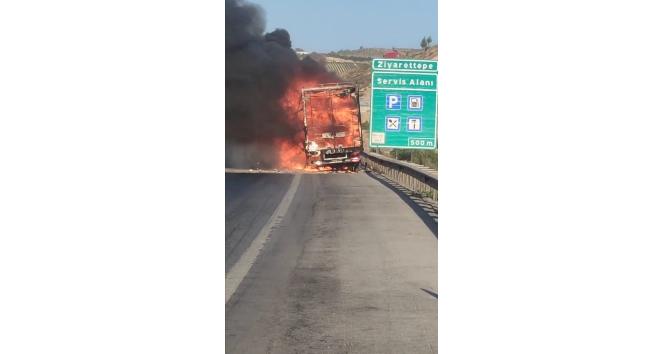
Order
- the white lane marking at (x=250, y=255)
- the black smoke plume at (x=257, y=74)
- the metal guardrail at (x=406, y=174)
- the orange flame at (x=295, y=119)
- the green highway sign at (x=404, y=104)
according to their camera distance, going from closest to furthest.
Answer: the white lane marking at (x=250, y=255), the green highway sign at (x=404, y=104), the orange flame at (x=295, y=119), the black smoke plume at (x=257, y=74), the metal guardrail at (x=406, y=174)

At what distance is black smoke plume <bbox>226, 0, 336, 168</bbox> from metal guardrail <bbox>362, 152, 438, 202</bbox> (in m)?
3.97

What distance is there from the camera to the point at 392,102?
21.2m

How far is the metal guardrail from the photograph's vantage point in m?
29.7

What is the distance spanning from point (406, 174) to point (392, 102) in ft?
51.4

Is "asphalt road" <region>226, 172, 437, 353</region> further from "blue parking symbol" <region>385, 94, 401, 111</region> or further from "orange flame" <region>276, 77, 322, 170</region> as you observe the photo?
"blue parking symbol" <region>385, 94, 401, 111</region>

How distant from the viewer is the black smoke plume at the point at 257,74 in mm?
27375

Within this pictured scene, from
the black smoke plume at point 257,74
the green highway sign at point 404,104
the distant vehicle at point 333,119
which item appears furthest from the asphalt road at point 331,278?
the black smoke plume at point 257,74

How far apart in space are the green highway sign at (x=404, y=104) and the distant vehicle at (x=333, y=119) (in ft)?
4.63

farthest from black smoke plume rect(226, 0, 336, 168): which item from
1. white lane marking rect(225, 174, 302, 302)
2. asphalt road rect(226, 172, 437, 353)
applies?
asphalt road rect(226, 172, 437, 353)

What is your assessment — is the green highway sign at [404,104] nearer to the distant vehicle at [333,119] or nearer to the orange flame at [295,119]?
the distant vehicle at [333,119]
